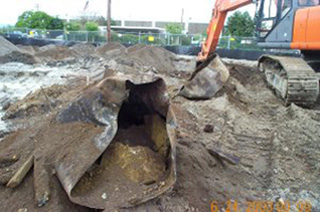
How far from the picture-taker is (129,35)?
26766mm

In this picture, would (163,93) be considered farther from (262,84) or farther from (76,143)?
(262,84)

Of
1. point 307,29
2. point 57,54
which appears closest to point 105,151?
point 307,29

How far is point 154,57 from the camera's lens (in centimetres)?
1393

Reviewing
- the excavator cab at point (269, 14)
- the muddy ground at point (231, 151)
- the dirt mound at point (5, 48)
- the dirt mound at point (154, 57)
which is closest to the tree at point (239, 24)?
the dirt mound at point (154, 57)

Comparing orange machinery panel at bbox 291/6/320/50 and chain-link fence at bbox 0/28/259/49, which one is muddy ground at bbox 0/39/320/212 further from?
chain-link fence at bbox 0/28/259/49

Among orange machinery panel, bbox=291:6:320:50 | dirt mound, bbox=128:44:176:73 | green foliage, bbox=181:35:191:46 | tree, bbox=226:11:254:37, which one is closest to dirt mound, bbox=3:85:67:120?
orange machinery panel, bbox=291:6:320:50

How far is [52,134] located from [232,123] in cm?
338

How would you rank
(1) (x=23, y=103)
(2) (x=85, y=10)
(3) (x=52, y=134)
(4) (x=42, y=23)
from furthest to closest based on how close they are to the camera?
(2) (x=85, y=10)
(4) (x=42, y=23)
(1) (x=23, y=103)
(3) (x=52, y=134)

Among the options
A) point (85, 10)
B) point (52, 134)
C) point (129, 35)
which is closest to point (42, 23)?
point (129, 35)

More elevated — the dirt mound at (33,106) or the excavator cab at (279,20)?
the excavator cab at (279,20)

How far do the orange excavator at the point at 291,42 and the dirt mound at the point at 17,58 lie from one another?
353 inches

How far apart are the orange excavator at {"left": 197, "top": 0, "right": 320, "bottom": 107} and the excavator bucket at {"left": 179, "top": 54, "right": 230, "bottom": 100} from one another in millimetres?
1197

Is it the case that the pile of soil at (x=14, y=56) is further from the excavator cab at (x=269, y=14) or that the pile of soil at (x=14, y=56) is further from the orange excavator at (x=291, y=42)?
the excavator cab at (x=269, y=14)

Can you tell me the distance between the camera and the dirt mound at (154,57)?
13.1 meters
